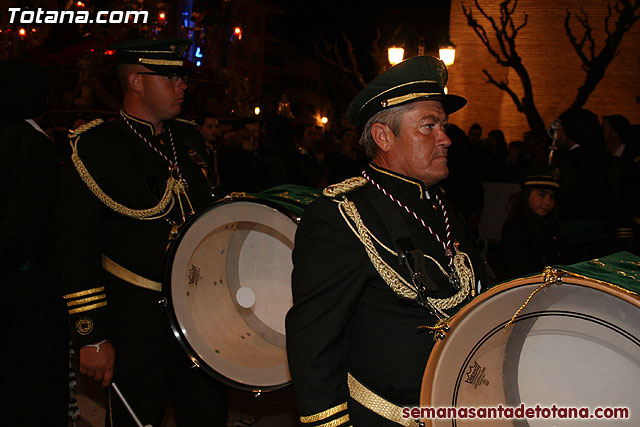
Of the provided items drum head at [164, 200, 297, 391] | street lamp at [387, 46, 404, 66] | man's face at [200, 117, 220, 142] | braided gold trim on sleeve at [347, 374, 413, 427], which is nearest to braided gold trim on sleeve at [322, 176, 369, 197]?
drum head at [164, 200, 297, 391]

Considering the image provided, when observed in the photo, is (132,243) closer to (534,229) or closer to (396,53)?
(534,229)

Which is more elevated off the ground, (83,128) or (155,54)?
(155,54)

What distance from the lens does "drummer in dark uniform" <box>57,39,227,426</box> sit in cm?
282

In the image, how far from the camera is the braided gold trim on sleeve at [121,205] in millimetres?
2867

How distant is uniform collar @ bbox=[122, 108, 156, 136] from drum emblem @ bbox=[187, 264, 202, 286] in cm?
74

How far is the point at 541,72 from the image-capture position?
69.8 feet

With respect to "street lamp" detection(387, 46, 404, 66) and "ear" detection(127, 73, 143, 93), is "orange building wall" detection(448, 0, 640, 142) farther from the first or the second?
"ear" detection(127, 73, 143, 93)

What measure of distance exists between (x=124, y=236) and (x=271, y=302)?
704 millimetres

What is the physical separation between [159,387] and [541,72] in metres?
20.6

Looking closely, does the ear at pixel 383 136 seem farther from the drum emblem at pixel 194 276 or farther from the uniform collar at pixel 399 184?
the drum emblem at pixel 194 276

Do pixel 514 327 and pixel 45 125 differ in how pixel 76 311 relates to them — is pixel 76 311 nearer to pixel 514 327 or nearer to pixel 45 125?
pixel 514 327

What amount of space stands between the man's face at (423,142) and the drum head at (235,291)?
2.07ft

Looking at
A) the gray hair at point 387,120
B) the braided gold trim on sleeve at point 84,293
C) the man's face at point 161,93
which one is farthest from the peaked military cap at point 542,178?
the braided gold trim on sleeve at point 84,293

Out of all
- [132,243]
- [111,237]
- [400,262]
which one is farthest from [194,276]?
[400,262]
